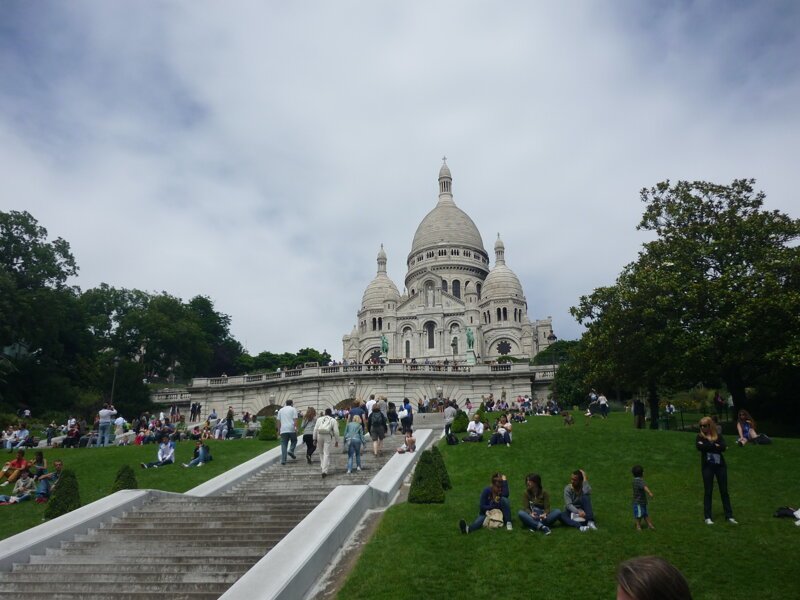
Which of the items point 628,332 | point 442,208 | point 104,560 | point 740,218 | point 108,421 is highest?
point 442,208

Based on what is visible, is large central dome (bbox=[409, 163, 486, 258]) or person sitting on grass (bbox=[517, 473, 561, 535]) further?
large central dome (bbox=[409, 163, 486, 258])

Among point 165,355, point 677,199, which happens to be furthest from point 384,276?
point 677,199

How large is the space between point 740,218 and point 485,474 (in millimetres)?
16262

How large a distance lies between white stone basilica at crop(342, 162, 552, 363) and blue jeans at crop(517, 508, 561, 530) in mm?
67247

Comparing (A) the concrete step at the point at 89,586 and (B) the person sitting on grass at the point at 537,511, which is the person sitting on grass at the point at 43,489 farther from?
(B) the person sitting on grass at the point at 537,511

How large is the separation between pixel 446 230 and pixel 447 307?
2038cm

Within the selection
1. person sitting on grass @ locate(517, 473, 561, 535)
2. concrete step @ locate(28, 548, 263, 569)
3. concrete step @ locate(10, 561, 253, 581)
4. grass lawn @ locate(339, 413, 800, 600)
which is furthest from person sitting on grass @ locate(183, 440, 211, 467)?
person sitting on grass @ locate(517, 473, 561, 535)

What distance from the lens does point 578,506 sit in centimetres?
1166

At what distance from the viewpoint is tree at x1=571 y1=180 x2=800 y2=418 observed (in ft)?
75.6

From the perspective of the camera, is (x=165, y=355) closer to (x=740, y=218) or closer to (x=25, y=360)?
(x=25, y=360)

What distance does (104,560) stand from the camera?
37.2ft

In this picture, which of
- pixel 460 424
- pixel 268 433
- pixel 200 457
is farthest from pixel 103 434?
pixel 460 424

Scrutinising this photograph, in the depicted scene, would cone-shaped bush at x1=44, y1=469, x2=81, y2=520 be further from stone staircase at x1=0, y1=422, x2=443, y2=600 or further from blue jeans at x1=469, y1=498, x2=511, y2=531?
blue jeans at x1=469, y1=498, x2=511, y2=531

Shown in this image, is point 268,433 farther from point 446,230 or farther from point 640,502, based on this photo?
point 446,230
